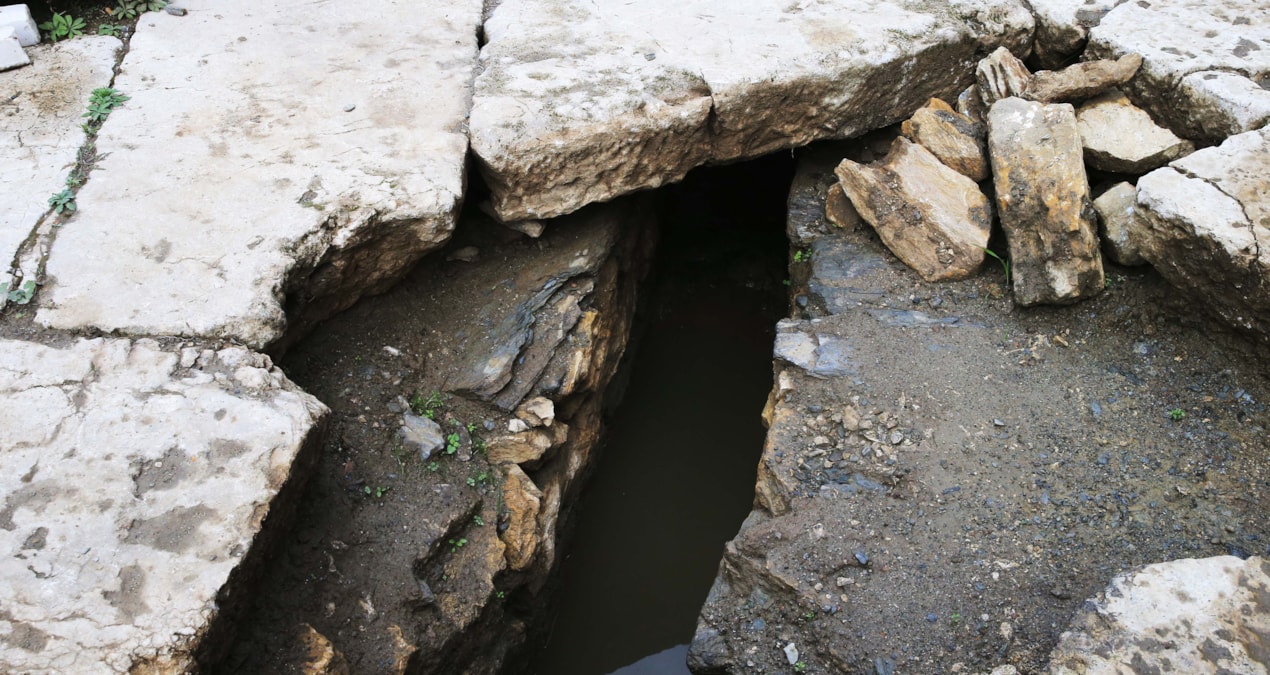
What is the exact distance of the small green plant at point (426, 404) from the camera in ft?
11.1

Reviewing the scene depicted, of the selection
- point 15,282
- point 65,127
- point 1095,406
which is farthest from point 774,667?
point 65,127

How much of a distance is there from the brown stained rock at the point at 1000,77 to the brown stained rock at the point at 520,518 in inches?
101

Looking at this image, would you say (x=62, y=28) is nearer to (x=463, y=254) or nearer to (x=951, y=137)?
(x=463, y=254)

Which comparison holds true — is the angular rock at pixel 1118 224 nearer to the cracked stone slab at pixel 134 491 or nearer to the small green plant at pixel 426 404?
the small green plant at pixel 426 404

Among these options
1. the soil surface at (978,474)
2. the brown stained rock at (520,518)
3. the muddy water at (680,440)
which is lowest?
the muddy water at (680,440)

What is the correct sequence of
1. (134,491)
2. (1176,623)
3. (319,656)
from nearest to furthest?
(1176,623), (134,491), (319,656)

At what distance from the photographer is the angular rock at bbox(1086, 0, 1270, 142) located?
139 inches

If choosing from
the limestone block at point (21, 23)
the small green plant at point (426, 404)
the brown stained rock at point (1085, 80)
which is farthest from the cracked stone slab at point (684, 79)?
the limestone block at point (21, 23)

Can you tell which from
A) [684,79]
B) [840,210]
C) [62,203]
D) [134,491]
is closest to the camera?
[134,491]

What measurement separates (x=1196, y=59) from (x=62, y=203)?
4.41 m

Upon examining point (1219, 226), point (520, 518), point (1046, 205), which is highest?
point (1219, 226)

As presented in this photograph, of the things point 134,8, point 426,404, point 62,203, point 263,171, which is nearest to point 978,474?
point 426,404

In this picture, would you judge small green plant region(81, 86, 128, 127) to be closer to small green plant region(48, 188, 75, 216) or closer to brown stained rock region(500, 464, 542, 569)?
small green plant region(48, 188, 75, 216)

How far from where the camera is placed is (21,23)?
3.87 meters
